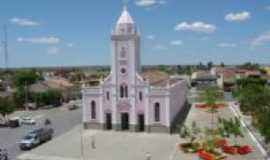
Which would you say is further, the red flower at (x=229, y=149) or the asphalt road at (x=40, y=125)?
the asphalt road at (x=40, y=125)

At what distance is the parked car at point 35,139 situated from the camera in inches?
1297

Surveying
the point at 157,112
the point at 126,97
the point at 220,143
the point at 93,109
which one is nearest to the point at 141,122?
the point at 157,112

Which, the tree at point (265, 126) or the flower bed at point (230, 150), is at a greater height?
the tree at point (265, 126)

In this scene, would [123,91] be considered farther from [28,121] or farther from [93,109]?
[28,121]

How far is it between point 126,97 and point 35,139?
10193mm

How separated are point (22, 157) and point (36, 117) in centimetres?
2206

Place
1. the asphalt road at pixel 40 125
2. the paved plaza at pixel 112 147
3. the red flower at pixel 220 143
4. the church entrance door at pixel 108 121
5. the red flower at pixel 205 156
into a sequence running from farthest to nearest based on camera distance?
the church entrance door at pixel 108 121
the asphalt road at pixel 40 125
the red flower at pixel 220 143
the paved plaza at pixel 112 147
the red flower at pixel 205 156

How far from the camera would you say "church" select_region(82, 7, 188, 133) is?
38250 millimetres

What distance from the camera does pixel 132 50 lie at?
39031mm

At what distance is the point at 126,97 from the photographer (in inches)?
1548

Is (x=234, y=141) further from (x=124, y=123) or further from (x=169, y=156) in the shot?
(x=124, y=123)

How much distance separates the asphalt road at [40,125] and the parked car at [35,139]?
0.71 metres

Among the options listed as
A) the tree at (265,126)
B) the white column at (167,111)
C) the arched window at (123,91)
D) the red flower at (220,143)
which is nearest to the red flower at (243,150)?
the red flower at (220,143)

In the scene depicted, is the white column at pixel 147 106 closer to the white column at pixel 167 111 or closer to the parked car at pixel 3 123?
the white column at pixel 167 111
